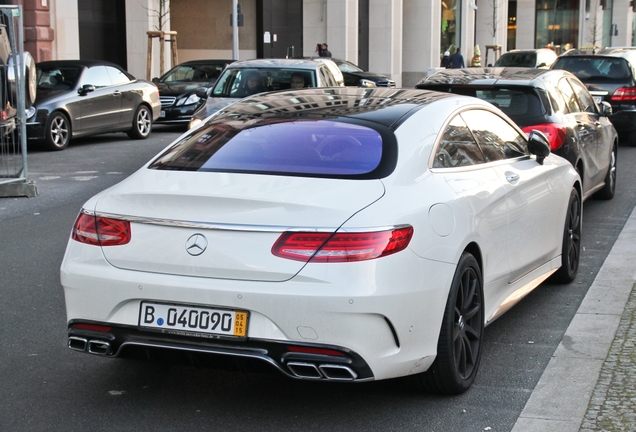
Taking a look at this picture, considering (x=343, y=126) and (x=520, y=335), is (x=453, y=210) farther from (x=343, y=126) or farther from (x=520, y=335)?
(x=520, y=335)

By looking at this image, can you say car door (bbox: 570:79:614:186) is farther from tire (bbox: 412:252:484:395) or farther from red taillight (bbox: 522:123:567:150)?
tire (bbox: 412:252:484:395)

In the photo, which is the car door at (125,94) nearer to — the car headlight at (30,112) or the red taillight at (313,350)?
the car headlight at (30,112)

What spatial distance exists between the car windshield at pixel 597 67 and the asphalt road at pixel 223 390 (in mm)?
12648

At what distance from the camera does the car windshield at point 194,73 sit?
24.2 metres

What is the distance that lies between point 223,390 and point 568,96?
658cm

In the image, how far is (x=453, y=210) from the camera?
507 cm

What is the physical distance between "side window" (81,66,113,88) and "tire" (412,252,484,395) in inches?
587

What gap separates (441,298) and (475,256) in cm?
66

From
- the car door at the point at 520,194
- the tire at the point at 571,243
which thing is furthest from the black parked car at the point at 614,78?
the car door at the point at 520,194

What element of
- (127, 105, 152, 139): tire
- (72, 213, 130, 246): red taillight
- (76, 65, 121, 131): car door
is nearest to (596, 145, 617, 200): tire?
(72, 213, 130, 246): red taillight

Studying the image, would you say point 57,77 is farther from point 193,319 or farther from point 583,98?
point 193,319

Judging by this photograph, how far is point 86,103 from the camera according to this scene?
739 inches

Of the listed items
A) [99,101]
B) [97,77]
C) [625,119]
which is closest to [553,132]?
[625,119]

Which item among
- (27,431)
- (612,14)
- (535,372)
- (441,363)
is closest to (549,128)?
(535,372)
